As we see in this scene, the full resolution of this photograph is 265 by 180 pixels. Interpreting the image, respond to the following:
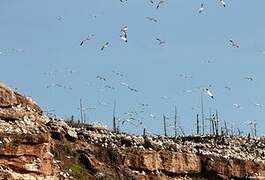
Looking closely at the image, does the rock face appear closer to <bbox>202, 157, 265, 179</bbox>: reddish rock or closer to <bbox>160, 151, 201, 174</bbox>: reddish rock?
<bbox>160, 151, 201, 174</bbox>: reddish rock

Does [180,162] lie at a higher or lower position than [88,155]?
lower

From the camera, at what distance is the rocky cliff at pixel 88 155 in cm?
4191

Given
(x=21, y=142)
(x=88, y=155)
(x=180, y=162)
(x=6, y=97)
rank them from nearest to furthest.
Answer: (x=21, y=142) → (x=6, y=97) → (x=88, y=155) → (x=180, y=162)

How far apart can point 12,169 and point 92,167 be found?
832cm

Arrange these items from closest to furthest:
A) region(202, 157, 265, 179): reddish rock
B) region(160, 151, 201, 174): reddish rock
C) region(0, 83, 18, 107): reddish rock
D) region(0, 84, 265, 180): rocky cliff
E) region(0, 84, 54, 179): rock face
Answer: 1. region(0, 84, 54, 179): rock face
2. region(0, 84, 265, 180): rocky cliff
3. region(0, 83, 18, 107): reddish rock
4. region(160, 151, 201, 174): reddish rock
5. region(202, 157, 265, 179): reddish rock

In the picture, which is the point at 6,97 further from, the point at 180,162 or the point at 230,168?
the point at 230,168

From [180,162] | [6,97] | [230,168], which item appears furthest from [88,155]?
[230,168]

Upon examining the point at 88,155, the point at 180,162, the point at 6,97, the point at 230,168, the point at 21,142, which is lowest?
the point at 230,168

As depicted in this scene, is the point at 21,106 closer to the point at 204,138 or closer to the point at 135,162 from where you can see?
the point at 135,162

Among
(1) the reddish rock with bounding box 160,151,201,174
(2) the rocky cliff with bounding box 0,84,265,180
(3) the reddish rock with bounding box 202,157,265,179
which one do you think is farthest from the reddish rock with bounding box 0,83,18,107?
(3) the reddish rock with bounding box 202,157,265,179

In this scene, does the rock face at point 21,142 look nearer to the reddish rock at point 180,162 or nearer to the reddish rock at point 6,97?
the reddish rock at point 6,97

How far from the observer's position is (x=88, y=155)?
4847cm

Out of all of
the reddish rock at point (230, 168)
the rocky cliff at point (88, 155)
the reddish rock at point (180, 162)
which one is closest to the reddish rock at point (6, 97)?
the rocky cliff at point (88, 155)

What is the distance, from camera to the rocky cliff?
41.9 meters
